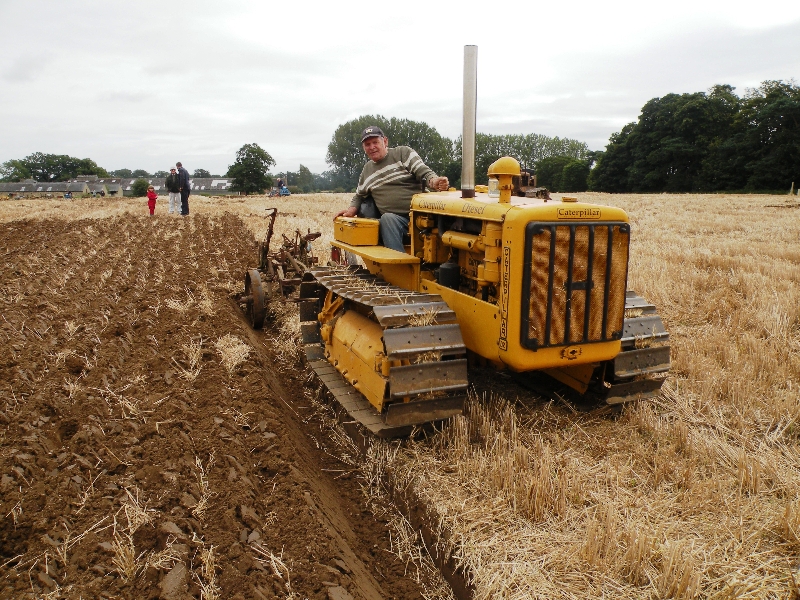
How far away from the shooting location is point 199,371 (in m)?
5.65

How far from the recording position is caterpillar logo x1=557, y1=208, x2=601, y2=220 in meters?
3.89

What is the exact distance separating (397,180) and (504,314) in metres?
2.50

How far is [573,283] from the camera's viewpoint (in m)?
3.99

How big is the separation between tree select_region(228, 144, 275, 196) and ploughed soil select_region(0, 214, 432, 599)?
2235 inches

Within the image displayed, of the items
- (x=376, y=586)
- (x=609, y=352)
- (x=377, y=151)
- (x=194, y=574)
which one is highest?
(x=377, y=151)

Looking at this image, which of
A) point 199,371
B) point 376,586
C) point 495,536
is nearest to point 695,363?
point 495,536

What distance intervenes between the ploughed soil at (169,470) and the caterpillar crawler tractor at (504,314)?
0.70 metres

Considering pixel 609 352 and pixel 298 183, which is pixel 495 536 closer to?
pixel 609 352

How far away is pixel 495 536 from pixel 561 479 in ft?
1.92

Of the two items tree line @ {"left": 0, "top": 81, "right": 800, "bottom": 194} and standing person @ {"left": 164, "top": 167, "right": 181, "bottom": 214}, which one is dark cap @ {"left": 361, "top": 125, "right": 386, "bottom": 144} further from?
tree line @ {"left": 0, "top": 81, "right": 800, "bottom": 194}

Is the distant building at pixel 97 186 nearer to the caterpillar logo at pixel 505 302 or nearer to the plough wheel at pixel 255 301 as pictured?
the plough wheel at pixel 255 301

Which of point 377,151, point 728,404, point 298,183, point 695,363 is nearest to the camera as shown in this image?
point 728,404

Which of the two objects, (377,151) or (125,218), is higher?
(377,151)

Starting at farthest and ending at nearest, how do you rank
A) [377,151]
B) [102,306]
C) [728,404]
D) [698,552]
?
[102,306] → [377,151] → [728,404] → [698,552]
